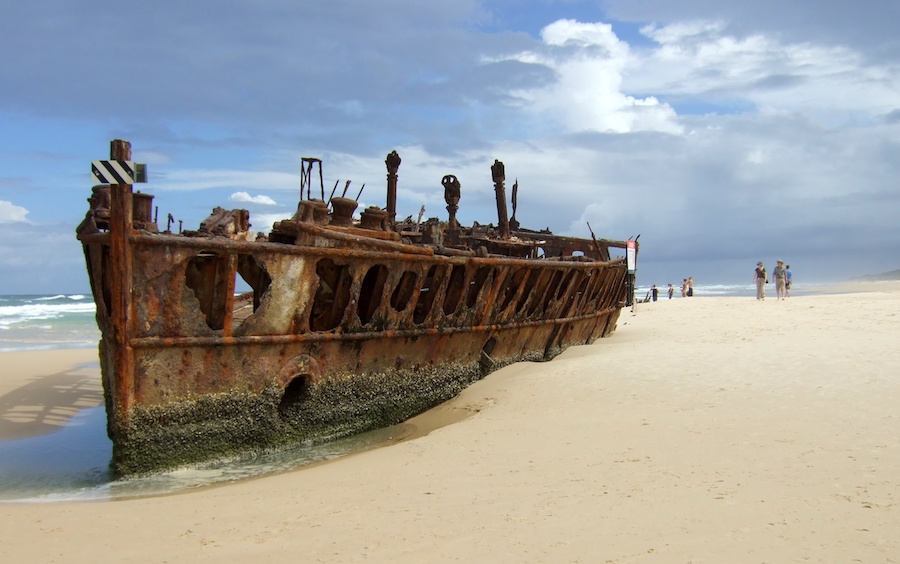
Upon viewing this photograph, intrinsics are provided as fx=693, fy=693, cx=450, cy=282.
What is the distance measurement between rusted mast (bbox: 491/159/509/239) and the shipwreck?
3.60 meters

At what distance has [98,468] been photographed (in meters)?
6.85

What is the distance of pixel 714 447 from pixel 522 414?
2296 millimetres

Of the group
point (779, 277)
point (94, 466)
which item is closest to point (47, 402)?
point (94, 466)

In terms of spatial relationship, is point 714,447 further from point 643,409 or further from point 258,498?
point 258,498

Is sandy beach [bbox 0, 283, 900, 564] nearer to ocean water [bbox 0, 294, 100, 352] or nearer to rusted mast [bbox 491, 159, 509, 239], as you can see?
rusted mast [bbox 491, 159, 509, 239]

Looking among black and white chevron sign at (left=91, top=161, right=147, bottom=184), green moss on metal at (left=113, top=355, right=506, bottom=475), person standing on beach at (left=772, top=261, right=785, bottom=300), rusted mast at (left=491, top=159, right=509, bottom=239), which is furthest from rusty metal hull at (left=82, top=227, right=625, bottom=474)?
person standing on beach at (left=772, top=261, right=785, bottom=300)

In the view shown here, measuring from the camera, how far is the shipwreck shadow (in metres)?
9.16

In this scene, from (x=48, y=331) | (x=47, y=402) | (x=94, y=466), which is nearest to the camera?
(x=94, y=466)

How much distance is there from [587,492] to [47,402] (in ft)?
32.5

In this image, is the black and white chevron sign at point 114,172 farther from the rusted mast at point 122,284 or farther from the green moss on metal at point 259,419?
the green moss on metal at point 259,419

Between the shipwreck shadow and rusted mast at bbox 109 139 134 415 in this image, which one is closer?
rusted mast at bbox 109 139 134 415

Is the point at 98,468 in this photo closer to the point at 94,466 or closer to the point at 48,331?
the point at 94,466

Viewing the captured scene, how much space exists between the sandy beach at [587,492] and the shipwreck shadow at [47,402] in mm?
4287

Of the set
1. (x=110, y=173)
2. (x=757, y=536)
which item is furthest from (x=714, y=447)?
(x=110, y=173)
